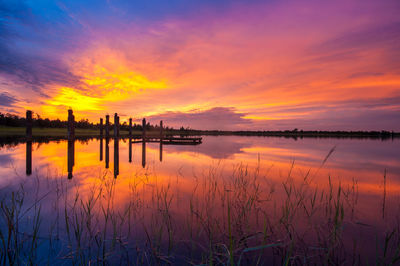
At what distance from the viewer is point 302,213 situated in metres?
3.60

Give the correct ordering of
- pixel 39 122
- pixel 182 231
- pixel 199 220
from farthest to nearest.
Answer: pixel 39 122 → pixel 199 220 → pixel 182 231

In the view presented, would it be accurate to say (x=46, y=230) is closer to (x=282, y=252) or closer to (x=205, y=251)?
(x=205, y=251)

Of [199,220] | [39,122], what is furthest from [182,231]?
[39,122]

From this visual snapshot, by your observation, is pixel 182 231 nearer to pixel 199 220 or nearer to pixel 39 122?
pixel 199 220

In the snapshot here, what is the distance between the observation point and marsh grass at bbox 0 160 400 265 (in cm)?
222

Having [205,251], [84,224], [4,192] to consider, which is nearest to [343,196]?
[205,251]

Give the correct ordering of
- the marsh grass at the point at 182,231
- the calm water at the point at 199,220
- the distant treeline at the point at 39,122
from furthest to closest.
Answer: the distant treeline at the point at 39,122 < the calm water at the point at 199,220 < the marsh grass at the point at 182,231

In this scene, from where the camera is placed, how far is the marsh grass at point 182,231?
2219 millimetres

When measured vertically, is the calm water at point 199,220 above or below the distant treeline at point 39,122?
below

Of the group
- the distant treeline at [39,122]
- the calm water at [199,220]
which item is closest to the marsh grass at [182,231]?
the calm water at [199,220]

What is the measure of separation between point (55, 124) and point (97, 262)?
51.2m

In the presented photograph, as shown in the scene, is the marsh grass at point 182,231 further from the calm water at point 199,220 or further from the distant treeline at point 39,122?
the distant treeline at point 39,122

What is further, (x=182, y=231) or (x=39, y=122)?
(x=39, y=122)

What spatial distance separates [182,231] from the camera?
284 centimetres
